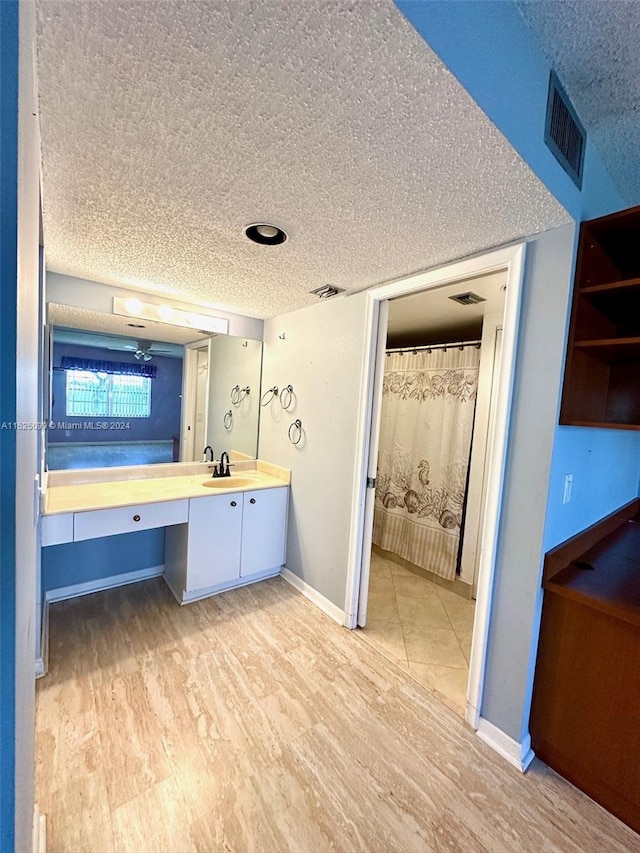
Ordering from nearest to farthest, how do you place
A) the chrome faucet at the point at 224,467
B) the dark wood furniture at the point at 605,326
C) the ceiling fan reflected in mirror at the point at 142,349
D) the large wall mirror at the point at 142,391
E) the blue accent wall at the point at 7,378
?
1. the blue accent wall at the point at 7,378
2. the dark wood furniture at the point at 605,326
3. the large wall mirror at the point at 142,391
4. the ceiling fan reflected in mirror at the point at 142,349
5. the chrome faucet at the point at 224,467

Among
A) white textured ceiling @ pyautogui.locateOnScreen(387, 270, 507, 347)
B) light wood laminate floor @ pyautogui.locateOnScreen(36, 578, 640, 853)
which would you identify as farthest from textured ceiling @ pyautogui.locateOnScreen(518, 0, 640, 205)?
light wood laminate floor @ pyautogui.locateOnScreen(36, 578, 640, 853)

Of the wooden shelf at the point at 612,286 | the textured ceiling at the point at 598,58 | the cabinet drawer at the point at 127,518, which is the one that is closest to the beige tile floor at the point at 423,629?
the cabinet drawer at the point at 127,518

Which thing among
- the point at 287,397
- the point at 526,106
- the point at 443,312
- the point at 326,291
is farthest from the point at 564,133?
the point at 287,397

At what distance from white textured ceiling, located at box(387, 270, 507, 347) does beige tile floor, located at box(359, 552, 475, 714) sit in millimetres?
2061

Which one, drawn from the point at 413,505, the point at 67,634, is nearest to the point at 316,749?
the point at 67,634

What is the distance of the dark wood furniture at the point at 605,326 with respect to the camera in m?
1.25

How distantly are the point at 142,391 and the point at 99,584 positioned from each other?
4.59 ft

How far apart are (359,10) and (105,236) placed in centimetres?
142

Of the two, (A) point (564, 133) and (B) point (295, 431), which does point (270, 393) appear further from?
(A) point (564, 133)

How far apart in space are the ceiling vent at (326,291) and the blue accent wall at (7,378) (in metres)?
1.73

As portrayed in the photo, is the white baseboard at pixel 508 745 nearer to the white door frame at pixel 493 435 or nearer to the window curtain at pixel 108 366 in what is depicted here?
the white door frame at pixel 493 435

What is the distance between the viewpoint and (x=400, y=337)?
3.56 meters

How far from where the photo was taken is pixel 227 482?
2664mm

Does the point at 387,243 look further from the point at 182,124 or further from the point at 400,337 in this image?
the point at 400,337
